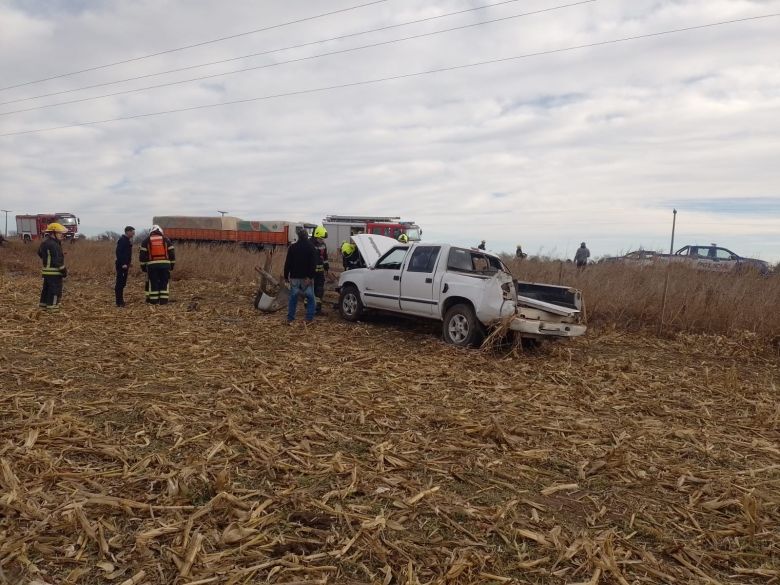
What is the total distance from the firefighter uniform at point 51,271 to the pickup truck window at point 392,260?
6.28 meters

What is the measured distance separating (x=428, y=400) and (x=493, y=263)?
4.86 metres

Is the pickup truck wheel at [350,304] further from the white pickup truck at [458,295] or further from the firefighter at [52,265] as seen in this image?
the firefighter at [52,265]

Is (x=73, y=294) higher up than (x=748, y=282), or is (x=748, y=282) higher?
(x=748, y=282)

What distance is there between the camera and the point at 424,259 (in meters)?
10.3

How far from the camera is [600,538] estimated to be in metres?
3.35

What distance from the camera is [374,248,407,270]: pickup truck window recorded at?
10.8 metres

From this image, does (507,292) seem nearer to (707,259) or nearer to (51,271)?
(51,271)

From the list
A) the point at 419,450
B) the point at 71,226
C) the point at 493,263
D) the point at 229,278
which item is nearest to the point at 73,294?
the point at 229,278

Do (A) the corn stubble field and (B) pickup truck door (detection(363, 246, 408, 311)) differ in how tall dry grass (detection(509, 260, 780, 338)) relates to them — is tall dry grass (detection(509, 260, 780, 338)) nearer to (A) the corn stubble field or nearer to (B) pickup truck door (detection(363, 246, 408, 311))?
(A) the corn stubble field

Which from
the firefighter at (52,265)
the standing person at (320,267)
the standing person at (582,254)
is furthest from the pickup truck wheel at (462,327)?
the standing person at (582,254)

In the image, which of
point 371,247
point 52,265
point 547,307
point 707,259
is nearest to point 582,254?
point 707,259

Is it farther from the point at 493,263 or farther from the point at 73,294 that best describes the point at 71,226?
the point at 493,263

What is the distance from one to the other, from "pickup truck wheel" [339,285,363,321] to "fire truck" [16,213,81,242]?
124 ft

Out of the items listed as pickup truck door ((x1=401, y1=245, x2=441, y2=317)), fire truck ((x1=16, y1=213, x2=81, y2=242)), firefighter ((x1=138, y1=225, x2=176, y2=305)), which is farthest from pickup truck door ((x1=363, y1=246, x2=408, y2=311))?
fire truck ((x1=16, y1=213, x2=81, y2=242))
